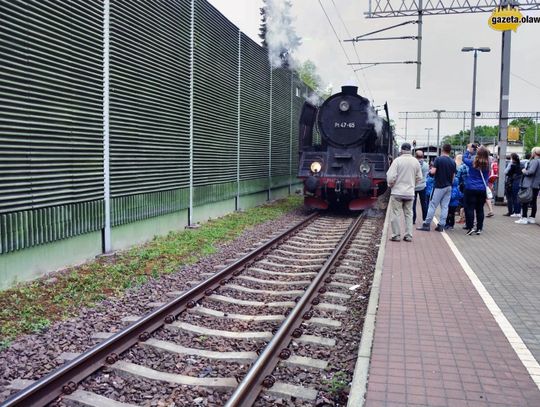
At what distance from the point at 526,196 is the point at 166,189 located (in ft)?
27.4

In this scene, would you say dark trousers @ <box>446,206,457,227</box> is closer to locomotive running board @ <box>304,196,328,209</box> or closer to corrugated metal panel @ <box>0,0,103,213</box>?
locomotive running board @ <box>304,196,328,209</box>

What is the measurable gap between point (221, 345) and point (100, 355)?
1.13 meters

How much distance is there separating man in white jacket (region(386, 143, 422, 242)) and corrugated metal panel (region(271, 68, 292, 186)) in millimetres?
10335

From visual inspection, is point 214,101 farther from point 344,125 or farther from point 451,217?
point 451,217

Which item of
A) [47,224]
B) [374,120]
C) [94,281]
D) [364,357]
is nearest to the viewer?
[364,357]

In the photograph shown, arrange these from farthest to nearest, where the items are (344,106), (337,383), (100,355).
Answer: (344,106) → (100,355) → (337,383)

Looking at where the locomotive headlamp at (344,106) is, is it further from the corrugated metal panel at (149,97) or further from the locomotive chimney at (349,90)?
the corrugated metal panel at (149,97)

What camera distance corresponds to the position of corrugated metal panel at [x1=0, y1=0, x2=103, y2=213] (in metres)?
6.35

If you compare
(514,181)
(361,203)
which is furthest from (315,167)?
(514,181)

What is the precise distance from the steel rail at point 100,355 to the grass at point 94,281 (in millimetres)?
1036

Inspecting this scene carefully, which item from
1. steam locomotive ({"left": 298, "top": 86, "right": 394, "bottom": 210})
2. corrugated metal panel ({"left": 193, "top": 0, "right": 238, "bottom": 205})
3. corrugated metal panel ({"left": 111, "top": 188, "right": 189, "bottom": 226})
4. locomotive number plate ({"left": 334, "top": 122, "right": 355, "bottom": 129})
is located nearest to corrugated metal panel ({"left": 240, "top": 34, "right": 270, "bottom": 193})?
corrugated metal panel ({"left": 193, "top": 0, "right": 238, "bottom": 205})

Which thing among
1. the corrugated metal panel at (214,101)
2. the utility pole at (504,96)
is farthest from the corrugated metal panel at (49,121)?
the utility pole at (504,96)

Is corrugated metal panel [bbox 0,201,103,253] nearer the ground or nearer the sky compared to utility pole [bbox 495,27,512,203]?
nearer the ground

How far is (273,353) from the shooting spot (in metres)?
4.42
